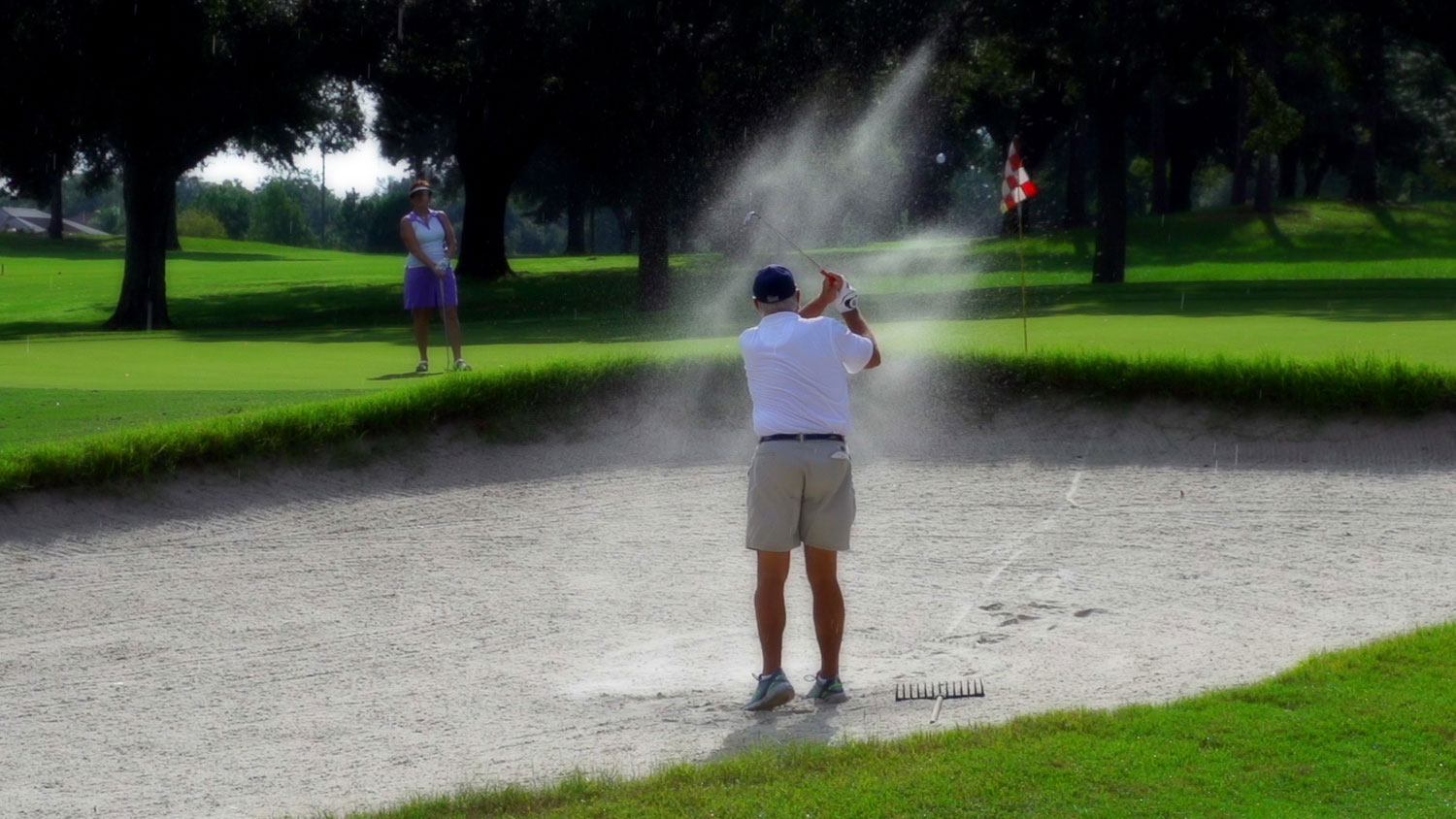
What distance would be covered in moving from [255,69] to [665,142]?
7.42 meters

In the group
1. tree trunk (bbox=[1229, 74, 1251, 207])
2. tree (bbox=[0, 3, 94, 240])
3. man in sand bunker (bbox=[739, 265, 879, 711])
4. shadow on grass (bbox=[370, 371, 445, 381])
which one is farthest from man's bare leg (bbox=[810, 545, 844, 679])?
tree trunk (bbox=[1229, 74, 1251, 207])

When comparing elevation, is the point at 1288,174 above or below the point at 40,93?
above

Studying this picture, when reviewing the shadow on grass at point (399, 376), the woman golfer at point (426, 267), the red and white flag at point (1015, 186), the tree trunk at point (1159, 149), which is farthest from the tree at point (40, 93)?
the tree trunk at point (1159, 149)

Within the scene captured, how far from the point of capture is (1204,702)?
5.73 metres

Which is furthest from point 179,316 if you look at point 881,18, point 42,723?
point 42,723

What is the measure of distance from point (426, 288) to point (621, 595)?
20.6 feet

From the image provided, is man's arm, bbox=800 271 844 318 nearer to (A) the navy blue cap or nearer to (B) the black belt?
(A) the navy blue cap

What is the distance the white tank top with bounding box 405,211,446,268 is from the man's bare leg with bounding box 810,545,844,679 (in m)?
7.77

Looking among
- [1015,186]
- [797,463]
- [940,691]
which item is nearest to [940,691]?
[940,691]

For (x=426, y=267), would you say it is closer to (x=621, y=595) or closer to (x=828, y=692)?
(x=621, y=595)

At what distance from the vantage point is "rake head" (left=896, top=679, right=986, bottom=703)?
6277 millimetres

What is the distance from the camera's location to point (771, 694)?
20.7 feet

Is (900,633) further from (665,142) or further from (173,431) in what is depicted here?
(665,142)

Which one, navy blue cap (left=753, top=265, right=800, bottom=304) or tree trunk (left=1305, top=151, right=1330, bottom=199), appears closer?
navy blue cap (left=753, top=265, right=800, bottom=304)
